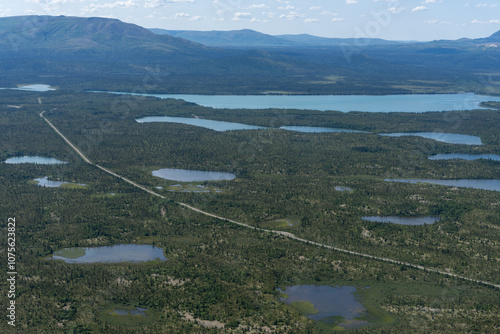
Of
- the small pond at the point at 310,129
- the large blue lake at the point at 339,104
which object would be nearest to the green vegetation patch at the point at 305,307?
the small pond at the point at 310,129

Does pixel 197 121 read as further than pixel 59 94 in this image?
No

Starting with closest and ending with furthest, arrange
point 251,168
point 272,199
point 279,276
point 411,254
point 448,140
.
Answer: point 279,276, point 411,254, point 272,199, point 251,168, point 448,140

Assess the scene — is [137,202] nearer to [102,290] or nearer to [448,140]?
[102,290]

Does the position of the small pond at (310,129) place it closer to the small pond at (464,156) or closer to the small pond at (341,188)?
the small pond at (464,156)

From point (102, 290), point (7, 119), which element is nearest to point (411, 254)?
point (102, 290)

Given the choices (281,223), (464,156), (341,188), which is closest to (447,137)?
(464,156)

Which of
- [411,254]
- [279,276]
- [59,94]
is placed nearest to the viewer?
[279,276]
